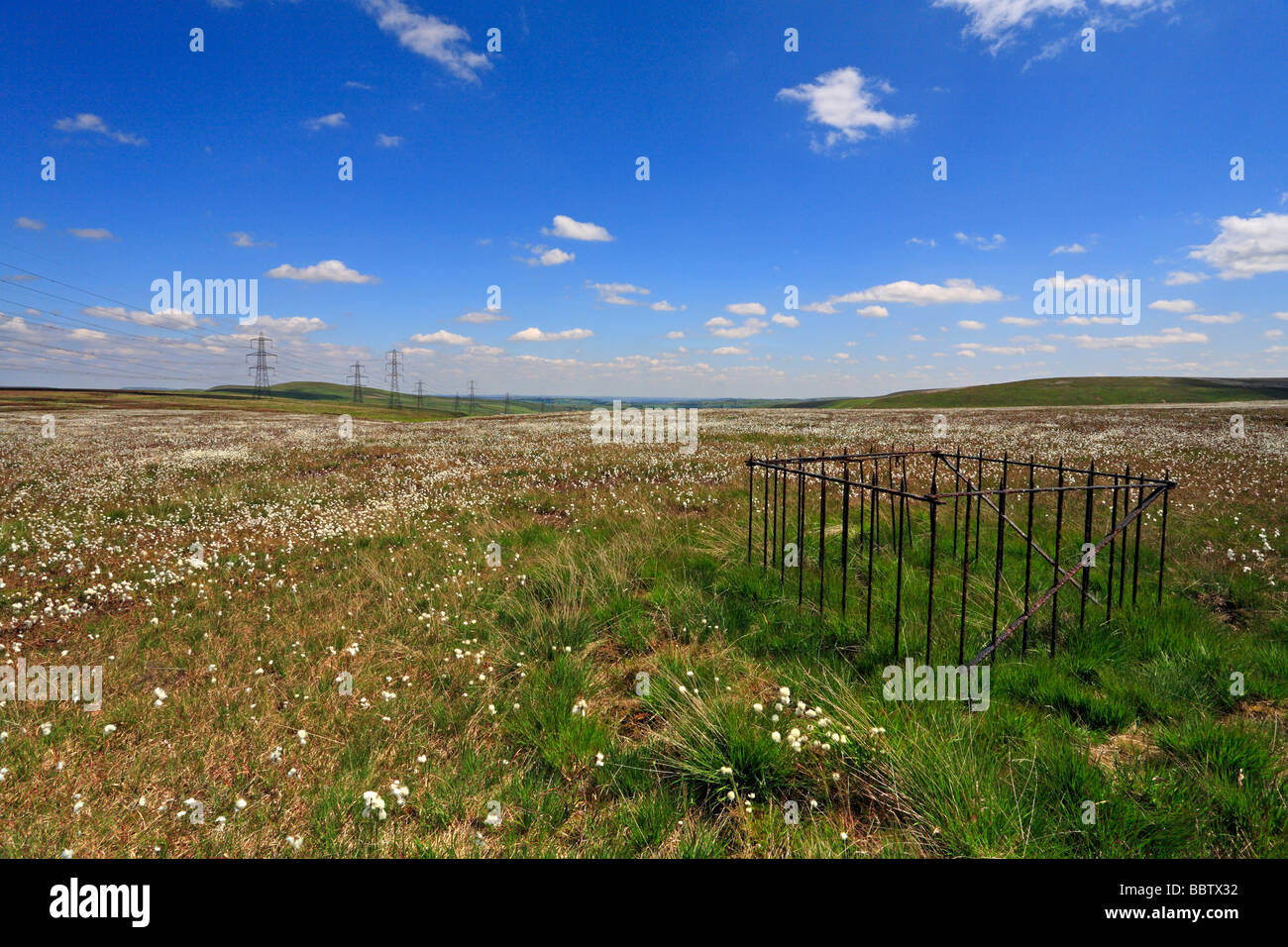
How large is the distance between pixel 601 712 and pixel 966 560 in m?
3.68

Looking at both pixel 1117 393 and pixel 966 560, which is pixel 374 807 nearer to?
pixel 966 560

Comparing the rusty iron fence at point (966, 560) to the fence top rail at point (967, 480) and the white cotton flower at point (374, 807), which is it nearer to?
the fence top rail at point (967, 480)

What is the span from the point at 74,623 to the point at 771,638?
9.77 meters

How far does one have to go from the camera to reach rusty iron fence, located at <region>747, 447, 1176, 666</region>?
566 cm

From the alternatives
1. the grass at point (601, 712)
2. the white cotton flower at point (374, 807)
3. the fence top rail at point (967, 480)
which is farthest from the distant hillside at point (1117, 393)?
the white cotton flower at point (374, 807)

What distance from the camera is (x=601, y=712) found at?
Answer: 5.13 metres

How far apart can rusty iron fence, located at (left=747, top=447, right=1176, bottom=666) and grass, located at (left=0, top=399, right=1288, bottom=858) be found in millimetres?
272

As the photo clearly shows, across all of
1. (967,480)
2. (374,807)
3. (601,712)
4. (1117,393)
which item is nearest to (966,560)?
(967,480)

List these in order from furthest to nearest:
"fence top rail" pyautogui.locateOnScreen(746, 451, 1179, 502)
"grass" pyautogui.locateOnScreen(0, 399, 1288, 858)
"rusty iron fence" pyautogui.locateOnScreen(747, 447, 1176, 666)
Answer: "rusty iron fence" pyautogui.locateOnScreen(747, 447, 1176, 666), "fence top rail" pyautogui.locateOnScreen(746, 451, 1179, 502), "grass" pyautogui.locateOnScreen(0, 399, 1288, 858)

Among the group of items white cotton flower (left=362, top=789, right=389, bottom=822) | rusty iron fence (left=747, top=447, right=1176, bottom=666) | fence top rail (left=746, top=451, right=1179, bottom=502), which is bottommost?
white cotton flower (left=362, top=789, right=389, bottom=822)

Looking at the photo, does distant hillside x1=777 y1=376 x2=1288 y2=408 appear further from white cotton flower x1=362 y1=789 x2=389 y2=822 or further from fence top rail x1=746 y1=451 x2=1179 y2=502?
white cotton flower x1=362 y1=789 x2=389 y2=822

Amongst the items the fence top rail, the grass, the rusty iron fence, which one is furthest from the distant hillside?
the grass
